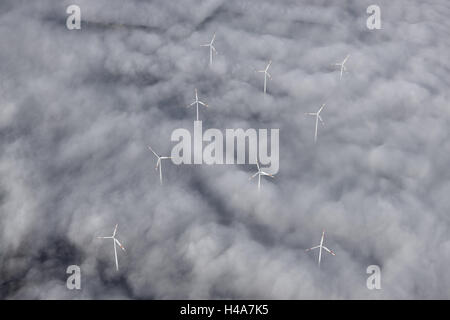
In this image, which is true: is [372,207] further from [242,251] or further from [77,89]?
[77,89]

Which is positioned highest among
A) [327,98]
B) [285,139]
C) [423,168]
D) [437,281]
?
[327,98]

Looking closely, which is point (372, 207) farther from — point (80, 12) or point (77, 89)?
point (80, 12)

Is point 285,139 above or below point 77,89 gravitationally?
below

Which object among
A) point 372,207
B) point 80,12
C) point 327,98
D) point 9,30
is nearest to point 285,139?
point 327,98

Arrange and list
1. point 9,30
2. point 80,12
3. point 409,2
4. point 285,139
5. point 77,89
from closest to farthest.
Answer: point 285,139 → point 77,89 → point 9,30 → point 80,12 → point 409,2

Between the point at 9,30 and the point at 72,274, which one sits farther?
the point at 9,30

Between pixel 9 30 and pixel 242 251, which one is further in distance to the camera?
pixel 9 30

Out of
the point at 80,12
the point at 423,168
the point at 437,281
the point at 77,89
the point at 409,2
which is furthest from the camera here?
the point at 409,2

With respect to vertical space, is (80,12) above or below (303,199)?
above
